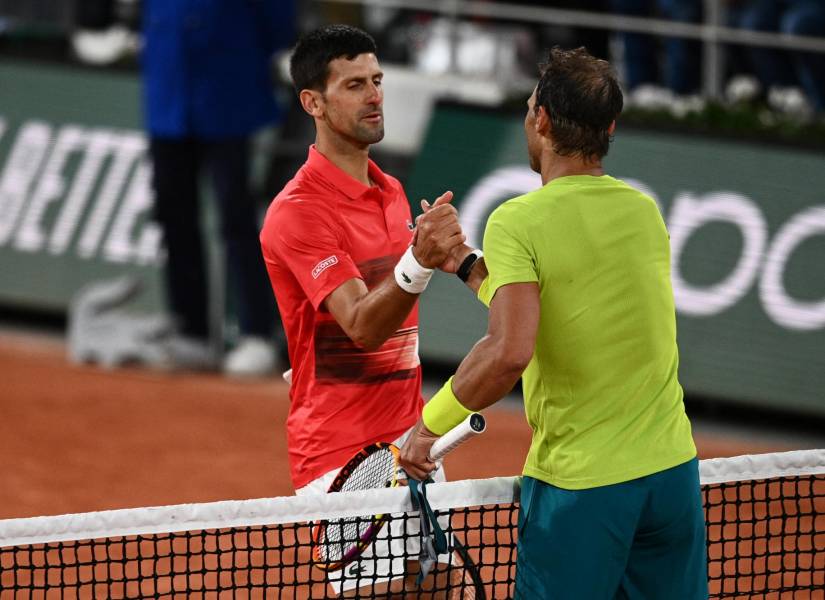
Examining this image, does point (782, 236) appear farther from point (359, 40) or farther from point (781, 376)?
point (359, 40)

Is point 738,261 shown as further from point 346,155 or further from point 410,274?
point 410,274

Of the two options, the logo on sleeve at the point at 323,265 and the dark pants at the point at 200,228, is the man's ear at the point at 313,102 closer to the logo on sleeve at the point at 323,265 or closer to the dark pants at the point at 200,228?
the logo on sleeve at the point at 323,265

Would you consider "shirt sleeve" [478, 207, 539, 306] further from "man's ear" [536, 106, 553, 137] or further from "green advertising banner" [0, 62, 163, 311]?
"green advertising banner" [0, 62, 163, 311]

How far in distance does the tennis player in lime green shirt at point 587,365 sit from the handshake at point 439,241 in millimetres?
179

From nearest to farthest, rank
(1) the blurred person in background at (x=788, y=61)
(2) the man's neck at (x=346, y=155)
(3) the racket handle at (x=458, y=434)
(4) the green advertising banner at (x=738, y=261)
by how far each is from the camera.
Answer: (3) the racket handle at (x=458, y=434), (2) the man's neck at (x=346, y=155), (4) the green advertising banner at (x=738, y=261), (1) the blurred person in background at (x=788, y=61)

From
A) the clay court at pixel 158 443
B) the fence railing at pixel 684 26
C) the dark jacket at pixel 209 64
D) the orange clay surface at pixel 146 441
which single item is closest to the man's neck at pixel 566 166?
the clay court at pixel 158 443

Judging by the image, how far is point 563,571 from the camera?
151 inches

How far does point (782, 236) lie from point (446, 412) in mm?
5501

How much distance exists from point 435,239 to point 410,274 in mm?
117

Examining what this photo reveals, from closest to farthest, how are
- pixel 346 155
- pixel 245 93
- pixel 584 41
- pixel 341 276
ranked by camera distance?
pixel 341 276 < pixel 346 155 < pixel 245 93 < pixel 584 41

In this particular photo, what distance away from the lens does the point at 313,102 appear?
15.5 feet

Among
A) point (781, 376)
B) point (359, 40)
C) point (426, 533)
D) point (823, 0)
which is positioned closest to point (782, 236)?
point (781, 376)

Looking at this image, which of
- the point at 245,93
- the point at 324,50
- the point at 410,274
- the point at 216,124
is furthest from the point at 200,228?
the point at 410,274

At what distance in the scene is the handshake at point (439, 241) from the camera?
Result: 4065mm
